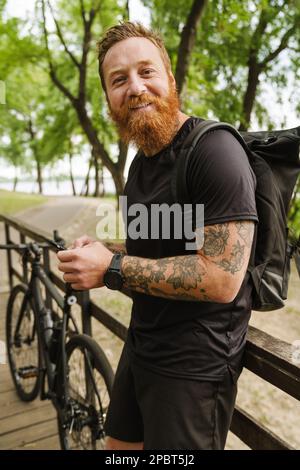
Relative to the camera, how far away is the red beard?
151 cm

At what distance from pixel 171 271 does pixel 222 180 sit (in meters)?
0.33

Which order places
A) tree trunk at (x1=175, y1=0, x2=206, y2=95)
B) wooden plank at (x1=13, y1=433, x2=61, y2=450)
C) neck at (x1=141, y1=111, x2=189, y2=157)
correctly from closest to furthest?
1. neck at (x1=141, y1=111, x2=189, y2=157)
2. wooden plank at (x1=13, y1=433, x2=61, y2=450)
3. tree trunk at (x1=175, y1=0, x2=206, y2=95)

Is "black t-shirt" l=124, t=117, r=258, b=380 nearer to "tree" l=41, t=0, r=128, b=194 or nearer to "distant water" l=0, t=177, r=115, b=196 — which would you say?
"tree" l=41, t=0, r=128, b=194

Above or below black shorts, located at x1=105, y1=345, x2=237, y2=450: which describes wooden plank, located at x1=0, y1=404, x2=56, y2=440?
below

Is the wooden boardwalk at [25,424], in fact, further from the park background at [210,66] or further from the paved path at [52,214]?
the paved path at [52,214]

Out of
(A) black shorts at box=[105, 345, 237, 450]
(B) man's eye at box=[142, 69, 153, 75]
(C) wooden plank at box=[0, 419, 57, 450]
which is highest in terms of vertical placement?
(B) man's eye at box=[142, 69, 153, 75]

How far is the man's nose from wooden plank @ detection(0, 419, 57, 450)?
263 cm

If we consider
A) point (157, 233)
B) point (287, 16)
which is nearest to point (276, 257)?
point (157, 233)

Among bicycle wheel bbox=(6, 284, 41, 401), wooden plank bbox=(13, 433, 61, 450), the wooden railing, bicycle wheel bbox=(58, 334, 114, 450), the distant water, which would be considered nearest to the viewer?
the wooden railing

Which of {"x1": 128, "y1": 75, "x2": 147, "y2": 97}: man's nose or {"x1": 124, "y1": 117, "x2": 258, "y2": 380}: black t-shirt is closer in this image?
{"x1": 124, "y1": 117, "x2": 258, "y2": 380}: black t-shirt

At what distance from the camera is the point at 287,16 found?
834 centimetres

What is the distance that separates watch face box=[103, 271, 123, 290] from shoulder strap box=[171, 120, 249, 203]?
0.32 m

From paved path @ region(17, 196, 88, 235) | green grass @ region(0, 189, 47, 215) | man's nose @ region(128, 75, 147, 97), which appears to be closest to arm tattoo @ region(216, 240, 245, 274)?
man's nose @ region(128, 75, 147, 97)
